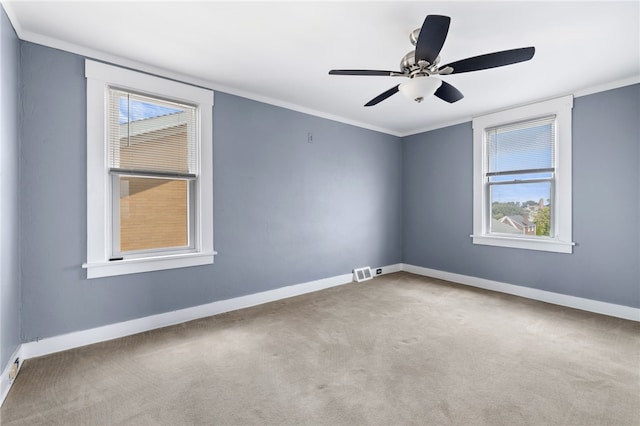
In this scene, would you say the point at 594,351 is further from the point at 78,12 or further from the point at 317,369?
the point at 78,12

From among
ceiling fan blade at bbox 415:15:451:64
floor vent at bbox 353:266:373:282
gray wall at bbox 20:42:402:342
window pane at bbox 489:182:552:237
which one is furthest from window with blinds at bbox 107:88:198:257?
window pane at bbox 489:182:552:237

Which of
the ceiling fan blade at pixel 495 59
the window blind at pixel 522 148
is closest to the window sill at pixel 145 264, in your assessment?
the ceiling fan blade at pixel 495 59

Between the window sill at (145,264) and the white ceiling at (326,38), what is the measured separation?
1.86 meters

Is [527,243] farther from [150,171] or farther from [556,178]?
[150,171]

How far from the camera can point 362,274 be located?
15.9 feet

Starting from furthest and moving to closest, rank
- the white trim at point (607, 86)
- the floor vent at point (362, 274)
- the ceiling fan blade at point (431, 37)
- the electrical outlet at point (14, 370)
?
the floor vent at point (362, 274) → the white trim at point (607, 86) → the electrical outlet at point (14, 370) → the ceiling fan blade at point (431, 37)

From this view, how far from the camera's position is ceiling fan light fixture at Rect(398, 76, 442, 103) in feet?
7.12

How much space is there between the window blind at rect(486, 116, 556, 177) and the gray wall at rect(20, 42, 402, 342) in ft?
5.27

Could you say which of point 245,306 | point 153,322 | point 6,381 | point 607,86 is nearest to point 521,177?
point 607,86

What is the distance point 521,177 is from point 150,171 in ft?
15.1

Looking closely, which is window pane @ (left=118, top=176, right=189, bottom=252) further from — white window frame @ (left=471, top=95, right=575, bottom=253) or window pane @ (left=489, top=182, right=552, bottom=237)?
window pane @ (left=489, top=182, right=552, bottom=237)

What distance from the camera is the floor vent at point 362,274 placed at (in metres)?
4.77

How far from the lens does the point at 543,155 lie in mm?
3869

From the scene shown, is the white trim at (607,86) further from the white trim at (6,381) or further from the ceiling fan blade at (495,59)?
the white trim at (6,381)
